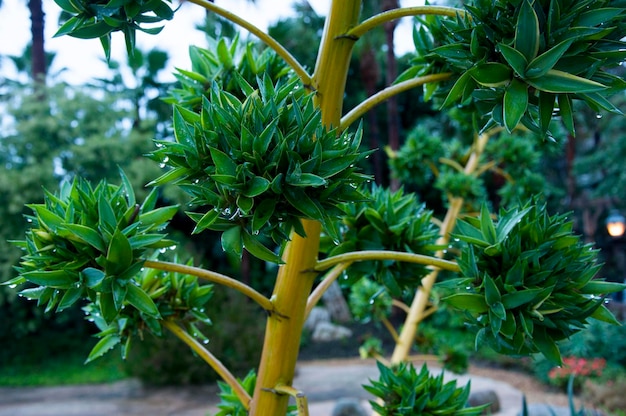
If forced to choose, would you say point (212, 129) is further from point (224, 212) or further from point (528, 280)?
point (528, 280)

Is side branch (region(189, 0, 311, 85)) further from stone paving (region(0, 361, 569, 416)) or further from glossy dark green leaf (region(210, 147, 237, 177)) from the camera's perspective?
stone paving (region(0, 361, 569, 416))

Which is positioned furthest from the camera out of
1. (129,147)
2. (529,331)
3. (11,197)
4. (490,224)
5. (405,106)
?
(405,106)

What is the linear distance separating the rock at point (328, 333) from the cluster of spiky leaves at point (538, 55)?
13405mm

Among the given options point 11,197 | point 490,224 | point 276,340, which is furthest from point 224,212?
point 11,197

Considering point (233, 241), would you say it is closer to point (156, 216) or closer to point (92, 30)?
point (156, 216)

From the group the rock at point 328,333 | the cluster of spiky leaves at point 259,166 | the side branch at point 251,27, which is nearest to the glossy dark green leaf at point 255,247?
the cluster of spiky leaves at point 259,166

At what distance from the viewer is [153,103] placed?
13.2 meters

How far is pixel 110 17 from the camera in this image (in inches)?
39.9

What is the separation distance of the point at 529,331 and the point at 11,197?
1169 centimetres

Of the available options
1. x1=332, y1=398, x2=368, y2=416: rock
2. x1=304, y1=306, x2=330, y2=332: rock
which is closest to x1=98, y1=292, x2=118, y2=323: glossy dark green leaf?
x1=332, y1=398, x2=368, y2=416: rock

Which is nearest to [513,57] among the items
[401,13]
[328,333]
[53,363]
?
[401,13]

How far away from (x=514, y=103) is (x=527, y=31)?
116 millimetres

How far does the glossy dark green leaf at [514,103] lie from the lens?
92 centimetres

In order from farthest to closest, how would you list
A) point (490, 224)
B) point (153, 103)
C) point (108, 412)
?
point (153, 103) → point (108, 412) → point (490, 224)
